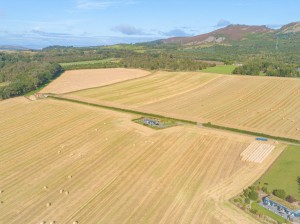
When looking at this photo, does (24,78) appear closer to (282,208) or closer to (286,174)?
(286,174)

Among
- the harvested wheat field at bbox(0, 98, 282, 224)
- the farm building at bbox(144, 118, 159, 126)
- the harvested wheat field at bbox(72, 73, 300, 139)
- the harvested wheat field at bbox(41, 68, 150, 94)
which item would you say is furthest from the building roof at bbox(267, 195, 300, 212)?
the harvested wheat field at bbox(41, 68, 150, 94)

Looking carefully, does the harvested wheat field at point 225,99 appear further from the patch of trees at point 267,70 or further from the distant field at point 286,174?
the distant field at point 286,174

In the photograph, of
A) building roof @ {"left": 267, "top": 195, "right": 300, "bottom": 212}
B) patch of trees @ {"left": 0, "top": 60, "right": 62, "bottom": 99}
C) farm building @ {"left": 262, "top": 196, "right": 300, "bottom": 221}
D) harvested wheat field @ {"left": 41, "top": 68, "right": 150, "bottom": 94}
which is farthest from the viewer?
harvested wheat field @ {"left": 41, "top": 68, "right": 150, "bottom": 94}

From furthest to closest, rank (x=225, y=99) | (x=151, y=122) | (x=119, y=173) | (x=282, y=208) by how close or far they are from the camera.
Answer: (x=225, y=99)
(x=151, y=122)
(x=119, y=173)
(x=282, y=208)

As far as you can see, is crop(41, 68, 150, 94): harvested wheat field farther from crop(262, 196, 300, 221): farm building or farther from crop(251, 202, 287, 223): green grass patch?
A: crop(262, 196, 300, 221): farm building

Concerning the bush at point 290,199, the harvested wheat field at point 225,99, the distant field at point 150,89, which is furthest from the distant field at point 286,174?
the distant field at point 150,89

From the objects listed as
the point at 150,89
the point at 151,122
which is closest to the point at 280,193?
the point at 151,122

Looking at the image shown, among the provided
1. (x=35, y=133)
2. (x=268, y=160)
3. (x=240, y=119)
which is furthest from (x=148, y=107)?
(x=268, y=160)
